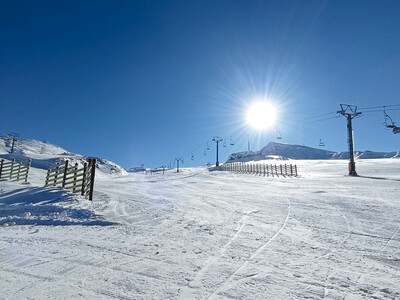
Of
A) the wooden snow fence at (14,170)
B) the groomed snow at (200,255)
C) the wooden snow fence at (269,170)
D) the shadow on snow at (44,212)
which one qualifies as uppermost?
the wooden snow fence at (269,170)

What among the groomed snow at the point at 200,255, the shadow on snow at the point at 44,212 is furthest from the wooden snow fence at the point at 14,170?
the groomed snow at the point at 200,255

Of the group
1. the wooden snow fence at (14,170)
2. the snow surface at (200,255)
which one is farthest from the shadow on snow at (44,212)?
the wooden snow fence at (14,170)

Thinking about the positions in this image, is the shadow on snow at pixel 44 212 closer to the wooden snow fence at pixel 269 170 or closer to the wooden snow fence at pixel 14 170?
the wooden snow fence at pixel 14 170

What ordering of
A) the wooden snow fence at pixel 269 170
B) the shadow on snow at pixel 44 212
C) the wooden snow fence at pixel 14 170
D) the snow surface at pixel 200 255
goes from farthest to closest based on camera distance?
1. the wooden snow fence at pixel 269 170
2. the wooden snow fence at pixel 14 170
3. the shadow on snow at pixel 44 212
4. the snow surface at pixel 200 255

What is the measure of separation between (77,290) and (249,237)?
3.78m

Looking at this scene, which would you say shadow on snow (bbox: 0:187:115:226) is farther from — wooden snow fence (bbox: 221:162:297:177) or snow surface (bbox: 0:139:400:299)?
wooden snow fence (bbox: 221:162:297:177)

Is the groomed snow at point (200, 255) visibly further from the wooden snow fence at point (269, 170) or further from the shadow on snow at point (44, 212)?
the wooden snow fence at point (269, 170)

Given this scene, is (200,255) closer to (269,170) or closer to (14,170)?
(14,170)

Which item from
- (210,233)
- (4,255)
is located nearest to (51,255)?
(4,255)

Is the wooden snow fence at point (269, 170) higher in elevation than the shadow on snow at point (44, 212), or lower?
higher

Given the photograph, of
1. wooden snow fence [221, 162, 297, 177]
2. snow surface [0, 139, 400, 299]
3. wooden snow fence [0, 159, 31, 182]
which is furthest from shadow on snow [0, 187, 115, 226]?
wooden snow fence [221, 162, 297, 177]

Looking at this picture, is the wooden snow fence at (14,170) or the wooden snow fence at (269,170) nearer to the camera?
the wooden snow fence at (14,170)

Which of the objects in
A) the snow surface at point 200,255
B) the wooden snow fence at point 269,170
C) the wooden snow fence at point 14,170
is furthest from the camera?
the wooden snow fence at point 269,170

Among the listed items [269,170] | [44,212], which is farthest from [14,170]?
[269,170]
